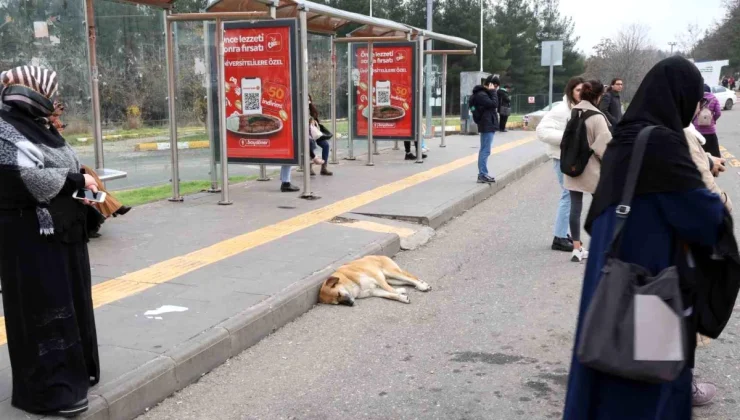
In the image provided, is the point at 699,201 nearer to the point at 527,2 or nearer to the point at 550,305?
the point at 550,305

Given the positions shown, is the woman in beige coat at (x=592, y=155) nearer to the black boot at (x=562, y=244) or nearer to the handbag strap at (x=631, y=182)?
the black boot at (x=562, y=244)

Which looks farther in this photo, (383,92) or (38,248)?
(383,92)

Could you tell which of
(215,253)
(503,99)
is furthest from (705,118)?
(503,99)

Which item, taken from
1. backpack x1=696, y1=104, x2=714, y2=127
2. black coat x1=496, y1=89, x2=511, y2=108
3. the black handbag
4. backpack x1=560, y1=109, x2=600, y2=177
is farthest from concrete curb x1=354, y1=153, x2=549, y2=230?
black coat x1=496, y1=89, x2=511, y2=108

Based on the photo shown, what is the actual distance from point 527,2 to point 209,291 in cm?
5306

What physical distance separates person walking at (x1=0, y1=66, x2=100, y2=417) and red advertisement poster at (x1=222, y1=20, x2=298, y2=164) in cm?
668

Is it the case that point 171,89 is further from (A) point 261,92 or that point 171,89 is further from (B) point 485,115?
(B) point 485,115

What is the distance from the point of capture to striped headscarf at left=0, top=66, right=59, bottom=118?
338cm

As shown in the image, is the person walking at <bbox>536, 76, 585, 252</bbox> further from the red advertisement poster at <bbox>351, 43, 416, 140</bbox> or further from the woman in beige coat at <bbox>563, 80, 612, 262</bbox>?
the red advertisement poster at <bbox>351, 43, 416, 140</bbox>

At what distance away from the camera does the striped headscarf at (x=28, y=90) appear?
3.38 meters

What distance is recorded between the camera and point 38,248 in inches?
135

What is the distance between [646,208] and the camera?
274 cm

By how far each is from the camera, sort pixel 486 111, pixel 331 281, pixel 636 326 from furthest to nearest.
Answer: pixel 486 111 < pixel 331 281 < pixel 636 326

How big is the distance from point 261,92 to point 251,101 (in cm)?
23
